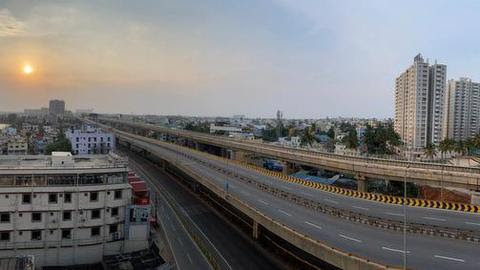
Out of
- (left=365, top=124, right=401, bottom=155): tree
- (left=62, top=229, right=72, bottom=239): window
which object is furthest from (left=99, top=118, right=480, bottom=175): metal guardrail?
(left=62, top=229, right=72, bottom=239): window

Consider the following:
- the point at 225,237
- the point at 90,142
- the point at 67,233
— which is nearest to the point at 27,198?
the point at 67,233

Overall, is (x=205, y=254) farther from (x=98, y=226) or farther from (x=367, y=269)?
(x=367, y=269)

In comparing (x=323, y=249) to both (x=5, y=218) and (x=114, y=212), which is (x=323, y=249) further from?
(x=5, y=218)

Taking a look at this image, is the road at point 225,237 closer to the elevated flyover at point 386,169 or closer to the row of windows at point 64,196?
the row of windows at point 64,196

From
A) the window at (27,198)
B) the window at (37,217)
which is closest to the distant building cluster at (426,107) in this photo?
the window at (37,217)

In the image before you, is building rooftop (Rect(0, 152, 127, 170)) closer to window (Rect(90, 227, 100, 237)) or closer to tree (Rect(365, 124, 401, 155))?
window (Rect(90, 227, 100, 237))
